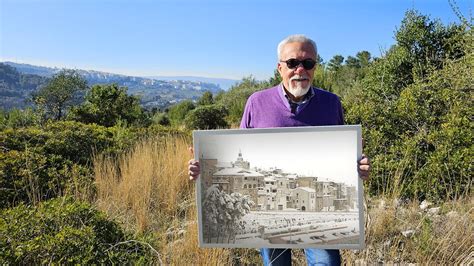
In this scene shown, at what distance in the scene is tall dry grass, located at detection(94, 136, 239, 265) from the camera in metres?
3.80

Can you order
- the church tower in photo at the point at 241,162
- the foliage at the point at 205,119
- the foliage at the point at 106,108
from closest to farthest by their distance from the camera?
the church tower in photo at the point at 241,162, the foliage at the point at 106,108, the foliage at the point at 205,119

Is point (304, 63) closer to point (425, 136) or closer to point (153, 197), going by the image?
point (153, 197)

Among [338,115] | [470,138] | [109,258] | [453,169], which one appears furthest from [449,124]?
→ [109,258]

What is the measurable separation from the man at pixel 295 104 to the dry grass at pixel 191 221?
39.2 inches

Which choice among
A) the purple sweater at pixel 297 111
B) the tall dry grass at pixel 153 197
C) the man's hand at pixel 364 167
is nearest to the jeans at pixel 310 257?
the man's hand at pixel 364 167

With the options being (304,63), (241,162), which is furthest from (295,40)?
(241,162)

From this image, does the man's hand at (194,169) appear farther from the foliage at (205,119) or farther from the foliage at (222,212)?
the foliage at (205,119)

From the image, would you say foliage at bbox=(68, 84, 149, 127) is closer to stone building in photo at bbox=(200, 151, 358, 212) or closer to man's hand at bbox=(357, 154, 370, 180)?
stone building in photo at bbox=(200, 151, 358, 212)

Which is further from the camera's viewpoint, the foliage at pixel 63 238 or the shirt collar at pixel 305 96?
the foliage at pixel 63 238

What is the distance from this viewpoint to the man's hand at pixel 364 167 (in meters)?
1.90

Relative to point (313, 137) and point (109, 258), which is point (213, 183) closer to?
point (313, 137)

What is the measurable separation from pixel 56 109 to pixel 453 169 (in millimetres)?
22849

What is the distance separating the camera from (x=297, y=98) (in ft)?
7.21

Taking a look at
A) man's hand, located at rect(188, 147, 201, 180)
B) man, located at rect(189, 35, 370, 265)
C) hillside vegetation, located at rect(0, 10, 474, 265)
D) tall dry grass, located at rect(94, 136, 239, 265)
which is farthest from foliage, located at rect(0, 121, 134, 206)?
man, located at rect(189, 35, 370, 265)
